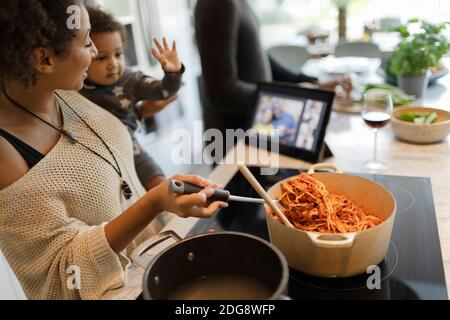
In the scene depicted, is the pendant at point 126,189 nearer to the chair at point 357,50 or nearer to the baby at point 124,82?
the baby at point 124,82

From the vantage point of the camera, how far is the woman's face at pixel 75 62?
85 cm

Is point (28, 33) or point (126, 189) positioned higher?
point (28, 33)

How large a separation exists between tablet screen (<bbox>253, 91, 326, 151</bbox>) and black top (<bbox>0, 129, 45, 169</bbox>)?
75cm

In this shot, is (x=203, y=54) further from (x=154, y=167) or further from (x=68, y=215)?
(x=68, y=215)

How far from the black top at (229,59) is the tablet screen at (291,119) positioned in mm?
154

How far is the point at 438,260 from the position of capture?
83 centimetres

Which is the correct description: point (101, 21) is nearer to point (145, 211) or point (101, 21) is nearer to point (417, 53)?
point (145, 211)

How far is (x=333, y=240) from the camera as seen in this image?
725 mm

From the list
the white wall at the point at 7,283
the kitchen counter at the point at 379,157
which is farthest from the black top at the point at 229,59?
the white wall at the point at 7,283

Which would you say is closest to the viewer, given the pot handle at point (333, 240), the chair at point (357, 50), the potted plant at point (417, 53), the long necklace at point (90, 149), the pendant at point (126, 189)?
the pot handle at point (333, 240)

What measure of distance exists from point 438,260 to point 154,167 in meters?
0.96

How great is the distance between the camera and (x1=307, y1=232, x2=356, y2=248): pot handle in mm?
696

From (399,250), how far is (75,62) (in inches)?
30.1

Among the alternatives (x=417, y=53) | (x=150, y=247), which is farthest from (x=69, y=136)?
(x=417, y=53)
